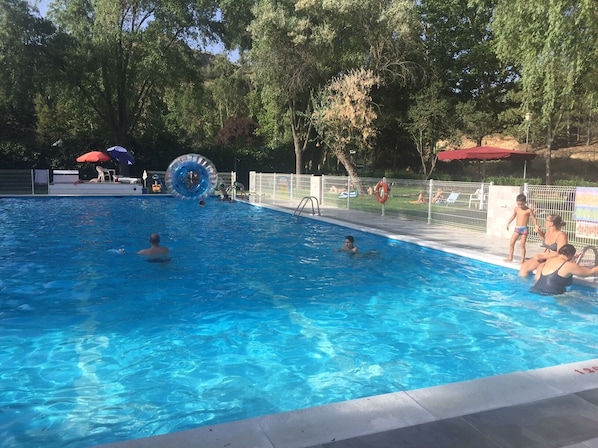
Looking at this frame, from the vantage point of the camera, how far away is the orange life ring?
17.1 meters

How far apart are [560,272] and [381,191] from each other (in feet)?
33.4

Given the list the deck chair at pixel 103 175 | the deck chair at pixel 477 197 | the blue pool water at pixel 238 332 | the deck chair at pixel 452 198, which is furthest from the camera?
the deck chair at pixel 103 175

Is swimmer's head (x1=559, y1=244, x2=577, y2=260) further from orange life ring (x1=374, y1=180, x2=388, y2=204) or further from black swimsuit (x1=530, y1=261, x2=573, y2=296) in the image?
orange life ring (x1=374, y1=180, x2=388, y2=204)

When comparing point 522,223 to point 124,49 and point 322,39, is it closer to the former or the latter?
point 322,39

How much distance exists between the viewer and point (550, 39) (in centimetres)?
1242

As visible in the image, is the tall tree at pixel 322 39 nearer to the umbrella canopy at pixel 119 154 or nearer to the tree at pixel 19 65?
the umbrella canopy at pixel 119 154

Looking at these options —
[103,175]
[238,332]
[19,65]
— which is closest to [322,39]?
[103,175]

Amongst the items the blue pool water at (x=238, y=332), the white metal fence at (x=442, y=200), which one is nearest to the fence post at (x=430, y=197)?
the white metal fence at (x=442, y=200)

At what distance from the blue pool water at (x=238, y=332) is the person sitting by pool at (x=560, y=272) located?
0.64 ft

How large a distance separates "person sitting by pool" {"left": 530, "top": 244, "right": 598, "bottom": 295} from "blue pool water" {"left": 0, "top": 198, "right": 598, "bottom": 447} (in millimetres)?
195

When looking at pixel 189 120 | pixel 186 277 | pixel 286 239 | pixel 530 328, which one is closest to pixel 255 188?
pixel 286 239

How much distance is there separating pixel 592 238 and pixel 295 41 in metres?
19.2

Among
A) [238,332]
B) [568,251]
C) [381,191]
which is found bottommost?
[238,332]

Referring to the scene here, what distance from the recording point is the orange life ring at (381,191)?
56.1 ft
